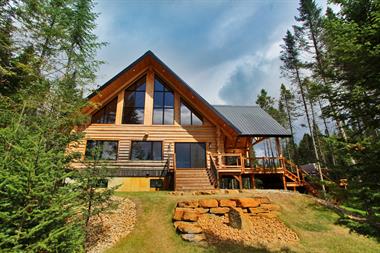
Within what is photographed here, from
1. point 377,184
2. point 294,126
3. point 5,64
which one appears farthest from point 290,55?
point 5,64

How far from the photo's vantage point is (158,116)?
50.4 ft

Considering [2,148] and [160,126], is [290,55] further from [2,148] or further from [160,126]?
[2,148]

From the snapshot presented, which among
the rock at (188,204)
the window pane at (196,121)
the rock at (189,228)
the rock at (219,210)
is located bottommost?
the rock at (189,228)

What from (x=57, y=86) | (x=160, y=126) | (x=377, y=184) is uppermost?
(x=57, y=86)

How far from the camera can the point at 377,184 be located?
181 inches

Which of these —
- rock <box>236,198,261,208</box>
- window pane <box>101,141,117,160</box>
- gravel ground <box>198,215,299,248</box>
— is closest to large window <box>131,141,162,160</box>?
window pane <box>101,141,117,160</box>

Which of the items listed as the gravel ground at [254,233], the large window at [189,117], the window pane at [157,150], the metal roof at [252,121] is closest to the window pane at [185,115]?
the large window at [189,117]

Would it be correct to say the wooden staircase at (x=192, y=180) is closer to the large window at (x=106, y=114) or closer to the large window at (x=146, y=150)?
the large window at (x=146, y=150)

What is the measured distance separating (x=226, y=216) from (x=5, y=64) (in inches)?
527

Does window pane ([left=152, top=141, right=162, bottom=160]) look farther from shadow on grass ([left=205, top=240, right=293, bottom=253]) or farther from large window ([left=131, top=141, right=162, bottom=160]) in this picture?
shadow on grass ([left=205, top=240, right=293, bottom=253])

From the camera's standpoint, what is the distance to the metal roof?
48.0ft

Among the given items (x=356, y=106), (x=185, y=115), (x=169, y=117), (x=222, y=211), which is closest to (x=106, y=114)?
(x=169, y=117)

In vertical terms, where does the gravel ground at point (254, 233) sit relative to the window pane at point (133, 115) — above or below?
below

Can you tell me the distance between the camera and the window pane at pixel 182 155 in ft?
47.7
